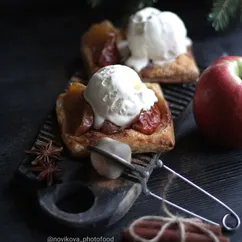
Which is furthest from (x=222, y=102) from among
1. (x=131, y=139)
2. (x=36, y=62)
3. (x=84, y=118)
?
(x=36, y=62)

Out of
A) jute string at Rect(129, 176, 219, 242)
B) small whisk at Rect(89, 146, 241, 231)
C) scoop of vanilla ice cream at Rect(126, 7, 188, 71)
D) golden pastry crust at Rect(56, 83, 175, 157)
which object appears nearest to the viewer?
jute string at Rect(129, 176, 219, 242)

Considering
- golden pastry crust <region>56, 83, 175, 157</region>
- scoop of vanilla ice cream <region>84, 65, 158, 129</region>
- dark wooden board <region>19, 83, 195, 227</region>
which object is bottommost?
dark wooden board <region>19, 83, 195, 227</region>

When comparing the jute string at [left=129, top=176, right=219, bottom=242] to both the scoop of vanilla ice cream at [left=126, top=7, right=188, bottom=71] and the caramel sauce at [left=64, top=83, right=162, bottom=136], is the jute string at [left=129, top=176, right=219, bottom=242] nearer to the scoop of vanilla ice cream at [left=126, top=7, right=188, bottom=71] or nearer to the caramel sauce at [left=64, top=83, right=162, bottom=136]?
the caramel sauce at [left=64, top=83, right=162, bottom=136]

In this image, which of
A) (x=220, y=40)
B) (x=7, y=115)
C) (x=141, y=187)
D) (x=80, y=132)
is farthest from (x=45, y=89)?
(x=220, y=40)

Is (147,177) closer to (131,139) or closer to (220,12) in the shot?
(131,139)

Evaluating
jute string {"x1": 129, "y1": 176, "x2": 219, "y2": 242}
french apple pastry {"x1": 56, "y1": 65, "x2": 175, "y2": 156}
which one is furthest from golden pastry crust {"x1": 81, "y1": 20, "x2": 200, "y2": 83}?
jute string {"x1": 129, "y1": 176, "x2": 219, "y2": 242}

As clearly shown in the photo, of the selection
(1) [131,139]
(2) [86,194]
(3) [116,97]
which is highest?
(3) [116,97]

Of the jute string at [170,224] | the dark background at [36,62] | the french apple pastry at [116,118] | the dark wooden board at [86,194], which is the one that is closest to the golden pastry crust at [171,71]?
the dark background at [36,62]

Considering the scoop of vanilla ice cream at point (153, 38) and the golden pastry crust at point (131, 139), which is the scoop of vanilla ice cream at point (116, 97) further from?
the scoop of vanilla ice cream at point (153, 38)
